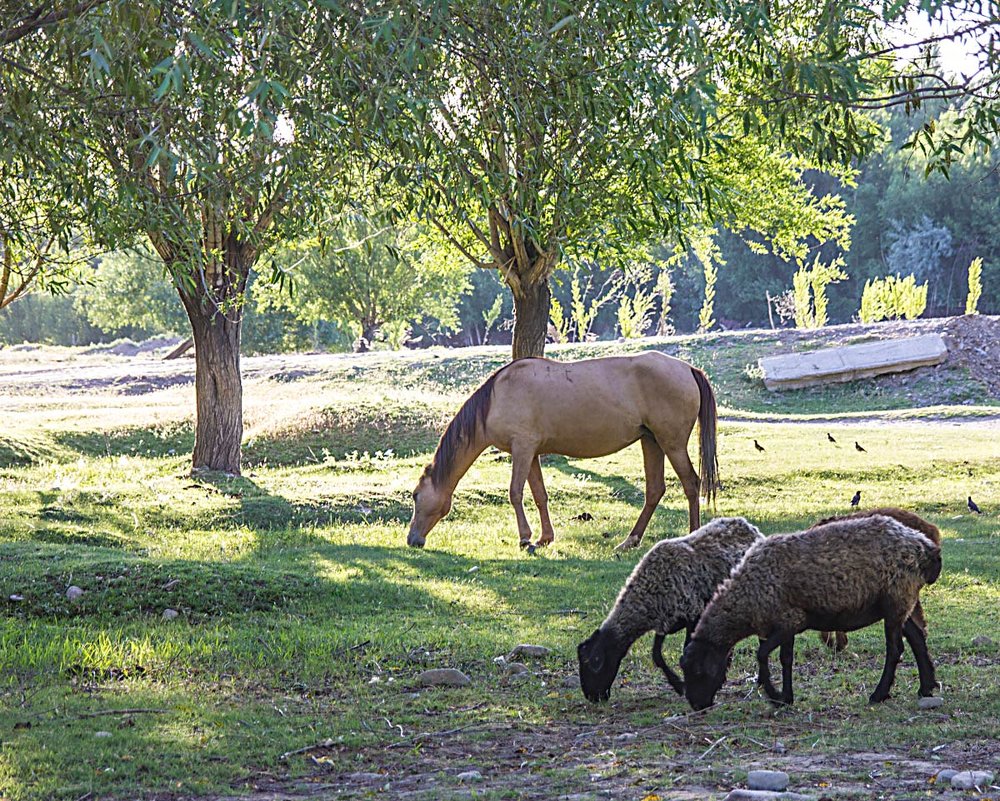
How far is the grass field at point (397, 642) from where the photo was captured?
17.3 ft

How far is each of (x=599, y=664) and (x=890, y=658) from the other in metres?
1.56

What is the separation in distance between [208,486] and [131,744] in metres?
10.2

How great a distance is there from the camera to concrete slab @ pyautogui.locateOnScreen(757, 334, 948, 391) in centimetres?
2984

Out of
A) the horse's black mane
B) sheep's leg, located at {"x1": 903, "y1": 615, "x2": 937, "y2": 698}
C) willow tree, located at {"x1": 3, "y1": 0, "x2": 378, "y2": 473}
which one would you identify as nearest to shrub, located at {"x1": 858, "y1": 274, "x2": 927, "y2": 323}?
the horse's black mane

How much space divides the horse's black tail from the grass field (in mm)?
797

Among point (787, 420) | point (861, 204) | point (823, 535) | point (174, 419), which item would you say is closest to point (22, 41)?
point (823, 535)

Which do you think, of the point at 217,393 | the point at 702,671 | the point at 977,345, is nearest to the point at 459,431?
the point at 217,393

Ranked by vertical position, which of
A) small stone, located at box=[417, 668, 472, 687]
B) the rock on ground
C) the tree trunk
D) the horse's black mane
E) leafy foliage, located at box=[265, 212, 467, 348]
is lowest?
small stone, located at box=[417, 668, 472, 687]

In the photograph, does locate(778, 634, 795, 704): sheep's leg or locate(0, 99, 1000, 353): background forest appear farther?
locate(0, 99, 1000, 353): background forest

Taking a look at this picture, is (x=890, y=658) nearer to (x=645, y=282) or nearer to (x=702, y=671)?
(x=702, y=671)

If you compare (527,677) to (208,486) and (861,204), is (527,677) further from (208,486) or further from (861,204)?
(861,204)

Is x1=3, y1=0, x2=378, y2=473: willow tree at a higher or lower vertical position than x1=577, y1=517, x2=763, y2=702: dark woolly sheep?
higher

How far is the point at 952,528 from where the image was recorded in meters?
12.8

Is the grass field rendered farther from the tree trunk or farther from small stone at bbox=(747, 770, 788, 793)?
the tree trunk
